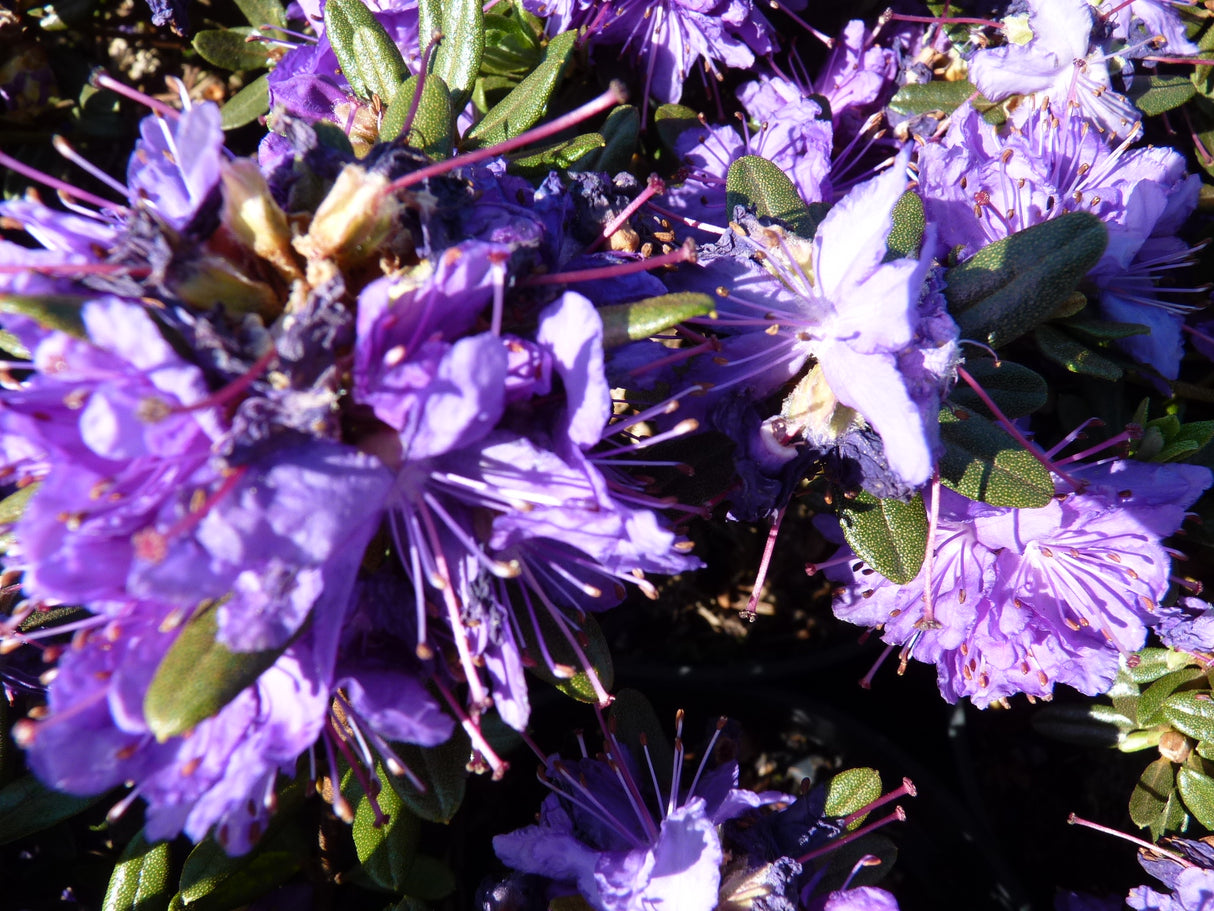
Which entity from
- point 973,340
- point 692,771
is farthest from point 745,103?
point 692,771

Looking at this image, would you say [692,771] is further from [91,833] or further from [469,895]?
[91,833]

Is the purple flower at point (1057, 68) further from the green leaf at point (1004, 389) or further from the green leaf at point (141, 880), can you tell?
the green leaf at point (141, 880)

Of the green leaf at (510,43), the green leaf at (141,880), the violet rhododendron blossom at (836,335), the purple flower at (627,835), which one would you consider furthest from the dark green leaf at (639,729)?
the green leaf at (510,43)

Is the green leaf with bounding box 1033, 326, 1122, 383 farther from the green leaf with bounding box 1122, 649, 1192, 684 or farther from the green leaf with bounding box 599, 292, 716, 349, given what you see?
the green leaf with bounding box 599, 292, 716, 349

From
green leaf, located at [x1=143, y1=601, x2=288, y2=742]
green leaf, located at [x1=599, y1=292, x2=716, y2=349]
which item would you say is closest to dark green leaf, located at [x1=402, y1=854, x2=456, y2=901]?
green leaf, located at [x1=143, y1=601, x2=288, y2=742]

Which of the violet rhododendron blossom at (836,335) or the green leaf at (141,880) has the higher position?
the violet rhododendron blossom at (836,335)
